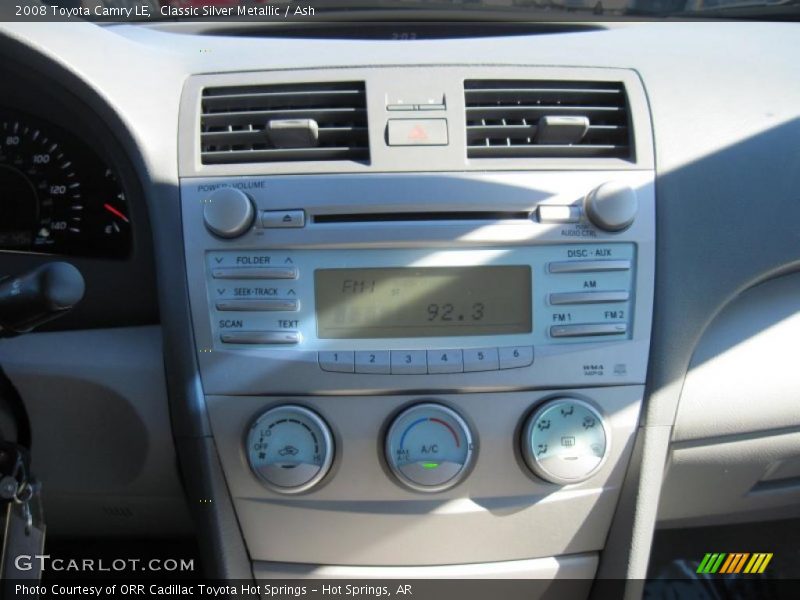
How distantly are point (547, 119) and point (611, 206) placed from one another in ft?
0.66

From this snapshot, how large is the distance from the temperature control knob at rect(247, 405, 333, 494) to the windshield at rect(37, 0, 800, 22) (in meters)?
0.98

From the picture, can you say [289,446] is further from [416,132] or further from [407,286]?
[416,132]

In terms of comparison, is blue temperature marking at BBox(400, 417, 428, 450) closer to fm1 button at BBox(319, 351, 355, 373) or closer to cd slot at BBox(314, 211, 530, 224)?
fm1 button at BBox(319, 351, 355, 373)

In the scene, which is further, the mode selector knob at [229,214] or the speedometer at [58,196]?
the speedometer at [58,196]

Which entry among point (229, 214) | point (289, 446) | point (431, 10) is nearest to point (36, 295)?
point (229, 214)

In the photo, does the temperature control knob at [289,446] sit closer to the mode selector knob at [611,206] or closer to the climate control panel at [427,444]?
the climate control panel at [427,444]

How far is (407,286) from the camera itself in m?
1.42

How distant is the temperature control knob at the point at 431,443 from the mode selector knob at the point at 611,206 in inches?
16.8

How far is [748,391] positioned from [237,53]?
1189mm

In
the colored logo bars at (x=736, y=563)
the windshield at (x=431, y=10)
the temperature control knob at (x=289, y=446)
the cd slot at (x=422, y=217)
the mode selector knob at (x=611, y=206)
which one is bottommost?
the colored logo bars at (x=736, y=563)

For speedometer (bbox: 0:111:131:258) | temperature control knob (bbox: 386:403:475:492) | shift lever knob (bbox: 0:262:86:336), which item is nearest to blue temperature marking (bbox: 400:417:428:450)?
temperature control knob (bbox: 386:403:475:492)

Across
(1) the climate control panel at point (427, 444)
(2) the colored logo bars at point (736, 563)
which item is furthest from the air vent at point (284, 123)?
(2) the colored logo bars at point (736, 563)

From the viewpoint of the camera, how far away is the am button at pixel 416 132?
1452mm

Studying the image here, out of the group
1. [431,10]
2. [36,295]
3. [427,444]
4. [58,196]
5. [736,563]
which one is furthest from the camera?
[736,563]
